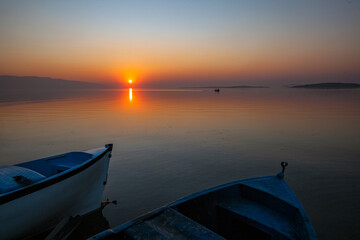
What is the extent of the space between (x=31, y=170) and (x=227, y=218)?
5.43 m

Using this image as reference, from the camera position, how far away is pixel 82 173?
21.7 feet

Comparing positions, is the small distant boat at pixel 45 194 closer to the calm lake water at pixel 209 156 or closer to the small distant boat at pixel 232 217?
the calm lake water at pixel 209 156

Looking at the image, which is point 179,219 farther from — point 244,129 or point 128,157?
point 244,129

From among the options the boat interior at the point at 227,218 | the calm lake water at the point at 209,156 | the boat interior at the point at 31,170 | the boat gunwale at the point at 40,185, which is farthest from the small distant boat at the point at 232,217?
the boat interior at the point at 31,170

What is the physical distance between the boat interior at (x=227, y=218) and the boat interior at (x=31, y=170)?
3657mm

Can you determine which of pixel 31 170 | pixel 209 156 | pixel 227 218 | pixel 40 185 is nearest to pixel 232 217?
pixel 227 218

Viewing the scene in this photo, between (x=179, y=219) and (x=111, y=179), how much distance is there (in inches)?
271

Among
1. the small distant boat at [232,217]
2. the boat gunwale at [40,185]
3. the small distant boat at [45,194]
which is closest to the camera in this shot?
the small distant boat at [232,217]

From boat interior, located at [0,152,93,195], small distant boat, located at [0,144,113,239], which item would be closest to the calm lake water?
small distant boat, located at [0,144,113,239]

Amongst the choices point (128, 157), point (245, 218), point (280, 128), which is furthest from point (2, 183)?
point (280, 128)

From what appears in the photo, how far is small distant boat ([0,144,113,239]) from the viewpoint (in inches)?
200

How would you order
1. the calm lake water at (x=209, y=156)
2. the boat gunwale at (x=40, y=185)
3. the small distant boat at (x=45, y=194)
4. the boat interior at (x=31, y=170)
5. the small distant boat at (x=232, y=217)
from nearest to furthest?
the small distant boat at (x=232, y=217), the boat gunwale at (x=40, y=185), the small distant boat at (x=45, y=194), the boat interior at (x=31, y=170), the calm lake water at (x=209, y=156)

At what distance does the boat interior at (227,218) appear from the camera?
348 cm

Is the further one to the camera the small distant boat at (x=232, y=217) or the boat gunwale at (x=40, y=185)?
the boat gunwale at (x=40, y=185)
